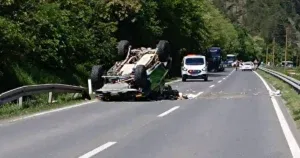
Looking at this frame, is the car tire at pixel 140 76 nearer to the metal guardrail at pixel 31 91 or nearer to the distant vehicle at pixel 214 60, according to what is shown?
the metal guardrail at pixel 31 91

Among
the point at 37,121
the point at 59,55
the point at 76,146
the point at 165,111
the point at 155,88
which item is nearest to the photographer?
the point at 76,146

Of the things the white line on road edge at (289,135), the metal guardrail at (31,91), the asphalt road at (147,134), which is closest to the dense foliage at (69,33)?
the metal guardrail at (31,91)

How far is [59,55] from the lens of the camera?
29000mm

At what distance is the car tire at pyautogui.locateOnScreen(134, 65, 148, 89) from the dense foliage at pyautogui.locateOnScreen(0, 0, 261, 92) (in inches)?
174

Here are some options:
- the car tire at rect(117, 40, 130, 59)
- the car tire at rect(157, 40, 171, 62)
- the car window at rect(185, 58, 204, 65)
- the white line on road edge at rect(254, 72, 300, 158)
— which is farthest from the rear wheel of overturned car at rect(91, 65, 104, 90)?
the car window at rect(185, 58, 204, 65)

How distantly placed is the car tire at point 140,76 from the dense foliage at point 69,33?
174 inches

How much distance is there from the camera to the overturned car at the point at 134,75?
2103 centimetres

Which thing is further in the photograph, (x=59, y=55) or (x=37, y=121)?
(x=59, y=55)

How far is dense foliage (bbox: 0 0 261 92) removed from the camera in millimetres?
22797

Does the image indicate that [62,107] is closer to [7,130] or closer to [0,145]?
[7,130]

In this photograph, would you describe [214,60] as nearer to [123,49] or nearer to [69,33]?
[69,33]

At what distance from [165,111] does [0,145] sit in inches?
299

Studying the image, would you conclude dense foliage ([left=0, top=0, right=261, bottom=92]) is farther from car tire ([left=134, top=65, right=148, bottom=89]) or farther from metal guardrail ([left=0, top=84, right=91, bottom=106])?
car tire ([left=134, top=65, right=148, bottom=89])

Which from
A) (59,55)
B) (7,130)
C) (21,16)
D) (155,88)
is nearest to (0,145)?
(7,130)
